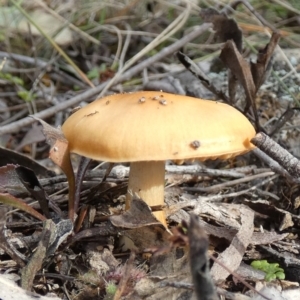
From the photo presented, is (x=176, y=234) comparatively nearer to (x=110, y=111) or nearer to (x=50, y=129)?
(x=110, y=111)

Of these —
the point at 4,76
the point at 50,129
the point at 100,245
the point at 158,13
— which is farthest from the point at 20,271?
the point at 158,13

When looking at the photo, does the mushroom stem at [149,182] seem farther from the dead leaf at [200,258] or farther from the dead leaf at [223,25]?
the dead leaf at [223,25]

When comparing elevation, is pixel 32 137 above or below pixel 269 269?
below

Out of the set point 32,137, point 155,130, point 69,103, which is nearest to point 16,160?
point 32,137

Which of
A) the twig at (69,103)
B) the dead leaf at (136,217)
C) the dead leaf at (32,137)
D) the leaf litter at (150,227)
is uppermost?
the dead leaf at (136,217)

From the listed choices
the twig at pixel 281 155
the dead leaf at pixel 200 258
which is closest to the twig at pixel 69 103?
the twig at pixel 281 155

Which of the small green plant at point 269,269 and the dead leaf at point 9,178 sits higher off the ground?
the dead leaf at point 9,178

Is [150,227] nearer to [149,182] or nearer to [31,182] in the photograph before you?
[149,182]

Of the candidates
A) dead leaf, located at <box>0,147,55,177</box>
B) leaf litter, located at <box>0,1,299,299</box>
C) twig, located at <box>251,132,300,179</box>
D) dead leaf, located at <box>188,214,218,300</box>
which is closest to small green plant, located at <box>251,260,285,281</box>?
leaf litter, located at <box>0,1,299,299</box>

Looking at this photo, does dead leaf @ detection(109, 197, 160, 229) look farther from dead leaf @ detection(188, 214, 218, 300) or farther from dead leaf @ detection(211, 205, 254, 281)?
dead leaf @ detection(188, 214, 218, 300)
